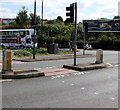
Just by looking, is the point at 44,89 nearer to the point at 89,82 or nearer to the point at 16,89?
the point at 16,89

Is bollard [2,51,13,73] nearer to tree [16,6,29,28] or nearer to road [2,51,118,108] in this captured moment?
road [2,51,118,108]

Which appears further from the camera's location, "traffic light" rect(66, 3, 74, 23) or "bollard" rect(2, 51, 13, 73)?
"traffic light" rect(66, 3, 74, 23)

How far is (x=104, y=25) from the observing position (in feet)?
195

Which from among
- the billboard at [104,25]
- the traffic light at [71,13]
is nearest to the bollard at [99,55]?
the traffic light at [71,13]

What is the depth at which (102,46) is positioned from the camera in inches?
2083

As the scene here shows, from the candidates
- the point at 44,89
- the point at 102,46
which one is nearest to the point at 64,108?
the point at 44,89

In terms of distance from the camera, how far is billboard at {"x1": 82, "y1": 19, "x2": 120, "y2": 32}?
57.8 meters

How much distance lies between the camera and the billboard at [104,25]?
57775 millimetres

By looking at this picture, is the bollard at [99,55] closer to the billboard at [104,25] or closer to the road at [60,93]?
the road at [60,93]

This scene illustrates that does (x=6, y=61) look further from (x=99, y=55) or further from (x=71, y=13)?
(x=99, y=55)

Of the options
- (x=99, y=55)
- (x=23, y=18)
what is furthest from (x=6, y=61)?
(x=23, y=18)

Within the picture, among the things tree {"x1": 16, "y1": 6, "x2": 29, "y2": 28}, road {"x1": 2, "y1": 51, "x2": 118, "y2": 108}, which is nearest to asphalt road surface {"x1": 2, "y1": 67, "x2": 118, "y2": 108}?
road {"x1": 2, "y1": 51, "x2": 118, "y2": 108}

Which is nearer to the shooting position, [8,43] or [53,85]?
[53,85]

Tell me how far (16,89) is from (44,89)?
96 cm
